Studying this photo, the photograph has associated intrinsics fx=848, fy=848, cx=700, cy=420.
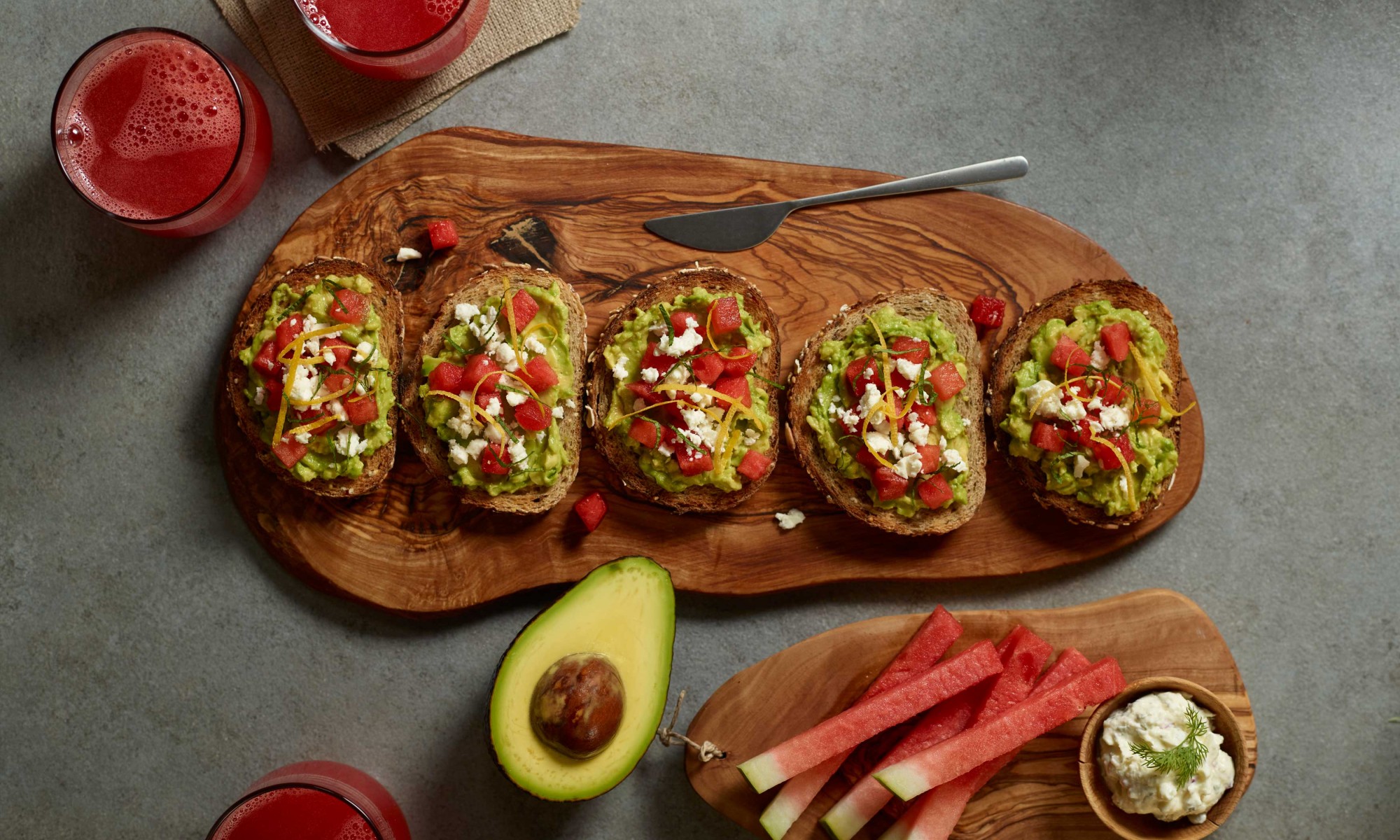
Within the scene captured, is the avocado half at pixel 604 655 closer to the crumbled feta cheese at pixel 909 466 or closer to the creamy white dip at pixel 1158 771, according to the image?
the crumbled feta cheese at pixel 909 466

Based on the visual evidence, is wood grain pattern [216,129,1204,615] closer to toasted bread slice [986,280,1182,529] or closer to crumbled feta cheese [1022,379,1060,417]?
toasted bread slice [986,280,1182,529]

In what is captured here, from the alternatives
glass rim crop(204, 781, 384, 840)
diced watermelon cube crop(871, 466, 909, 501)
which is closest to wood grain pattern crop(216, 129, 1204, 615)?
diced watermelon cube crop(871, 466, 909, 501)

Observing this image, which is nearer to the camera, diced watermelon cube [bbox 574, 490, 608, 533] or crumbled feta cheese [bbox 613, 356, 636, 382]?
crumbled feta cheese [bbox 613, 356, 636, 382]

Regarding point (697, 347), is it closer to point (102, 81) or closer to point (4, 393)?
point (102, 81)

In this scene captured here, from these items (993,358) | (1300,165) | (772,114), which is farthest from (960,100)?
(1300,165)

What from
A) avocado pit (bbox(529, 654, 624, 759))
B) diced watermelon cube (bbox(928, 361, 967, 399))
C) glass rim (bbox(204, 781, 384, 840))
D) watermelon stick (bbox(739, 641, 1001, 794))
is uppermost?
diced watermelon cube (bbox(928, 361, 967, 399))

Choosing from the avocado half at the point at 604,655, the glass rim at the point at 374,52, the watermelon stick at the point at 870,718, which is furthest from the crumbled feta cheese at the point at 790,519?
the glass rim at the point at 374,52

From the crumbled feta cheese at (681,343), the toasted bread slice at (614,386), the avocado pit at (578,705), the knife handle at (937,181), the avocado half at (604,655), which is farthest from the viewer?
the knife handle at (937,181)
